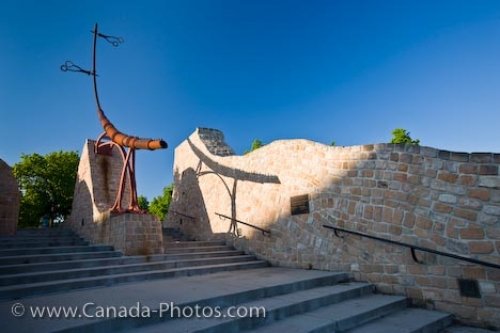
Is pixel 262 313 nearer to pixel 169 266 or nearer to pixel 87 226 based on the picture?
pixel 169 266

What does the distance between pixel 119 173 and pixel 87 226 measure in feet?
6.41

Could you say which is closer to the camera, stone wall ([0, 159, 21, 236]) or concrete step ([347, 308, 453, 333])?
concrete step ([347, 308, 453, 333])

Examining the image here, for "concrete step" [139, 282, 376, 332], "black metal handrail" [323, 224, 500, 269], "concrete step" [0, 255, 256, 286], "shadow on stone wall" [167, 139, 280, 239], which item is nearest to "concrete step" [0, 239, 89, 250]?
"concrete step" [0, 255, 256, 286]

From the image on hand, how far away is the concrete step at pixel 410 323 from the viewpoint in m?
3.51

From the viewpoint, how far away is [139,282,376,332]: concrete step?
3008 mm

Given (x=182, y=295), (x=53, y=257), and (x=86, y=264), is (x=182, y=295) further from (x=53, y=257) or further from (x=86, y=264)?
(x=53, y=257)

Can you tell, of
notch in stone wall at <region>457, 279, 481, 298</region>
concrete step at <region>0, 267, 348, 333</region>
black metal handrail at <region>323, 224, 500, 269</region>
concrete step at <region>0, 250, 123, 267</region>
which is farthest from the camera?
concrete step at <region>0, 250, 123, 267</region>

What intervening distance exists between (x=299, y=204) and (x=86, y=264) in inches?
172

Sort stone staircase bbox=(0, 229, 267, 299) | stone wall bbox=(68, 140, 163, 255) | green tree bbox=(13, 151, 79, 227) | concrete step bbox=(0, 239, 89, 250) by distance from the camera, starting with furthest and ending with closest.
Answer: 1. green tree bbox=(13, 151, 79, 227)
2. stone wall bbox=(68, 140, 163, 255)
3. concrete step bbox=(0, 239, 89, 250)
4. stone staircase bbox=(0, 229, 267, 299)

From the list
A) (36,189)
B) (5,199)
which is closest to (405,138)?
(5,199)

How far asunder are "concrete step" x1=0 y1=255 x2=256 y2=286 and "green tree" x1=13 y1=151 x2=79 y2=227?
16.3 m

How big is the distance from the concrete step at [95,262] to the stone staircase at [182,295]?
0.02 metres

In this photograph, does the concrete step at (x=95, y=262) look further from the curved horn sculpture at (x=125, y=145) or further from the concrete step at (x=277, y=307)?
the concrete step at (x=277, y=307)

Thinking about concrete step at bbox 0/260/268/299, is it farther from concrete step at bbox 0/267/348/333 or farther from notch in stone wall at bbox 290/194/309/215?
notch in stone wall at bbox 290/194/309/215
